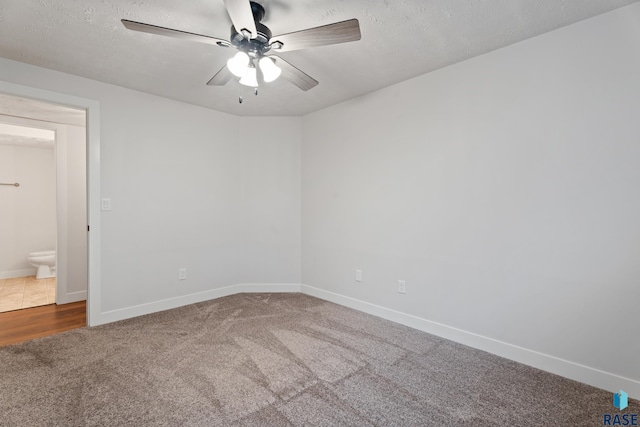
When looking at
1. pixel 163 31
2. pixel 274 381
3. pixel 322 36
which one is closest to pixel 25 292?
pixel 274 381

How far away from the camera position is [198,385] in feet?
6.42

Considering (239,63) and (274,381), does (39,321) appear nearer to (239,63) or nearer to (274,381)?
(274,381)

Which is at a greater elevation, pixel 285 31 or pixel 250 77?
pixel 285 31

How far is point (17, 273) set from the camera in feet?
16.4

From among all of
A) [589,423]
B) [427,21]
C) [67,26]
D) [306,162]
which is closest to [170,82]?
[67,26]

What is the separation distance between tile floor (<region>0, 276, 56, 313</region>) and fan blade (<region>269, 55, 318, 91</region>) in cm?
405

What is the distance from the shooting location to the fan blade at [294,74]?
2.13 meters

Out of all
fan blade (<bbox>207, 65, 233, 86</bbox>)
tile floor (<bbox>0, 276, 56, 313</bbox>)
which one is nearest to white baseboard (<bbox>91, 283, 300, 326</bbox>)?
tile floor (<bbox>0, 276, 56, 313</bbox>)

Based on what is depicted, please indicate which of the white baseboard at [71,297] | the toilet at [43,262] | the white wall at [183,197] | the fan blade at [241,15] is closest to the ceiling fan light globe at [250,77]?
the fan blade at [241,15]

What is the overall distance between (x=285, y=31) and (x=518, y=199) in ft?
6.87

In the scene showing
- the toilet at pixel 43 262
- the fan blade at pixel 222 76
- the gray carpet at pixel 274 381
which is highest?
the fan blade at pixel 222 76

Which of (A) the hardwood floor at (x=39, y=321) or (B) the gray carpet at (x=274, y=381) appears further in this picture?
(A) the hardwood floor at (x=39, y=321)

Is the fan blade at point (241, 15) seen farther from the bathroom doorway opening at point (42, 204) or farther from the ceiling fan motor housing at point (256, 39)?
the bathroom doorway opening at point (42, 204)

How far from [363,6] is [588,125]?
1651mm
